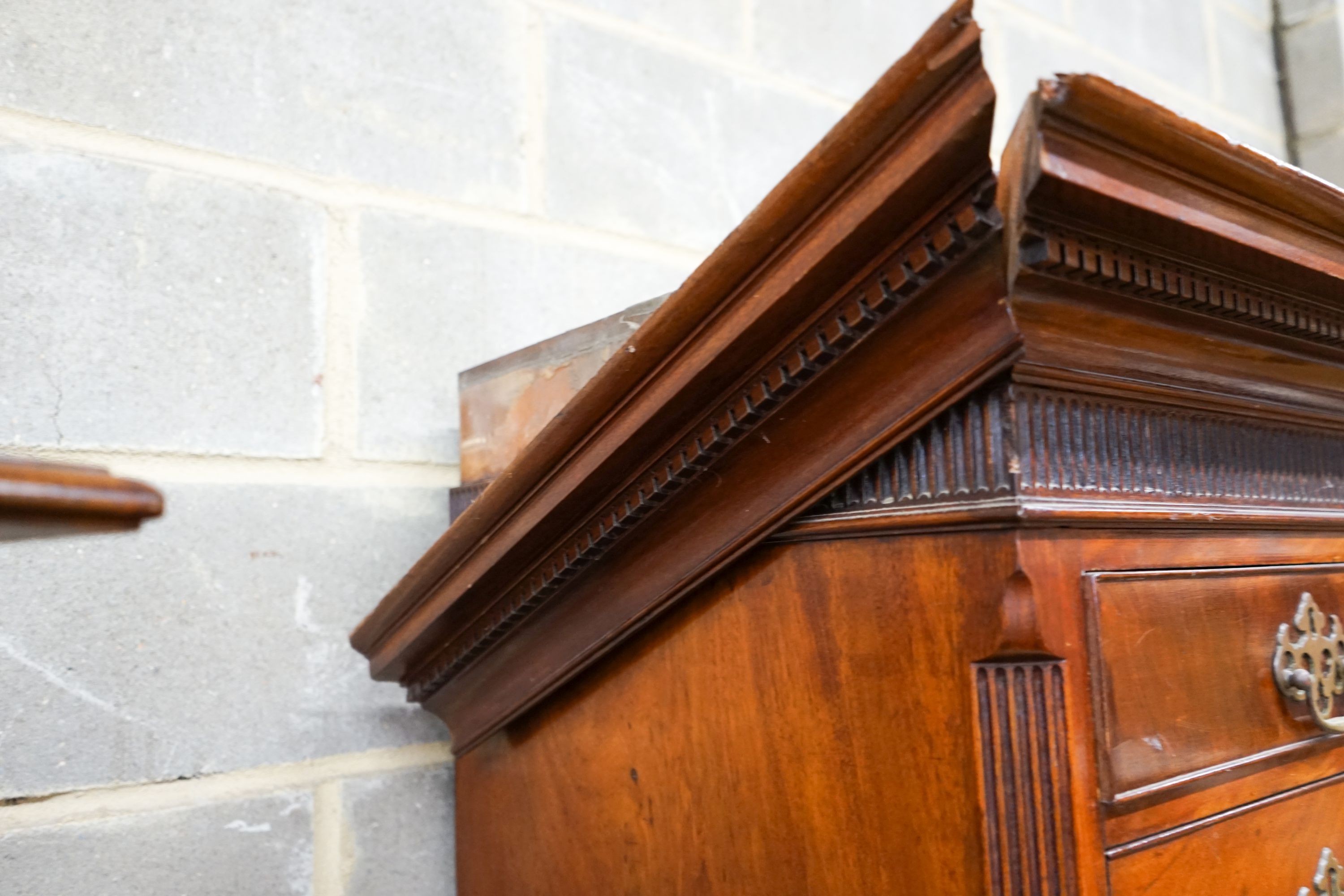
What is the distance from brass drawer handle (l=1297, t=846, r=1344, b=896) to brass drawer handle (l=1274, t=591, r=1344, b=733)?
9 centimetres

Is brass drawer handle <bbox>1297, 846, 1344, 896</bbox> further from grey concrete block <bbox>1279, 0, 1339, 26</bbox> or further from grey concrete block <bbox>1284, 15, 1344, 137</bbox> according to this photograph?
grey concrete block <bbox>1279, 0, 1339, 26</bbox>

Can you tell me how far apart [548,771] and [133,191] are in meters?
0.58

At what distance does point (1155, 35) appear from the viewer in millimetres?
1906

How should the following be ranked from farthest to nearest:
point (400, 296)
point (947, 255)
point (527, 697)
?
point (400, 296) < point (527, 697) < point (947, 255)

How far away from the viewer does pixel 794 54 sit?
1366mm

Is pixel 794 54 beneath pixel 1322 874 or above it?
above

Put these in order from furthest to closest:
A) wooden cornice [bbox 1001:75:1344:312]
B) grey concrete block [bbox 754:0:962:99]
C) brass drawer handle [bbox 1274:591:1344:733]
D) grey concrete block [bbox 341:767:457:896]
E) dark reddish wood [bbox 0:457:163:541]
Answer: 1. grey concrete block [bbox 754:0:962:99]
2. grey concrete block [bbox 341:767:457:896]
3. brass drawer handle [bbox 1274:591:1344:733]
4. wooden cornice [bbox 1001:75:1344:312]
5. dark reddish wood [bbox 0:457:163:541]

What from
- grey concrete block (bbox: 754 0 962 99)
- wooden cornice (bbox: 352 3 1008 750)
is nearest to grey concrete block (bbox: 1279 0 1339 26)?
grey concrete block (bbox: 754 0 962 99)

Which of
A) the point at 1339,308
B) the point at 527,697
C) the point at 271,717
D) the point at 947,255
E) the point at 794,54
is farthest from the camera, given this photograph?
the point at 794,54

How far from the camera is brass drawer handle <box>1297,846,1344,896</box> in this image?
616mm

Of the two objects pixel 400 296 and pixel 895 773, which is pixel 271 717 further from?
pixel 895 773

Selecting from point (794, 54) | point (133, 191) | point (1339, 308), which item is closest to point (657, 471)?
point (1339, 308)

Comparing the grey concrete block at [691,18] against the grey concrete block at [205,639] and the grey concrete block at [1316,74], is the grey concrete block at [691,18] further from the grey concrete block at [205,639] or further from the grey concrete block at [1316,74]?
the grey concrete block at [1316,74]

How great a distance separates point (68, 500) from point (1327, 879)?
718 millimetres
